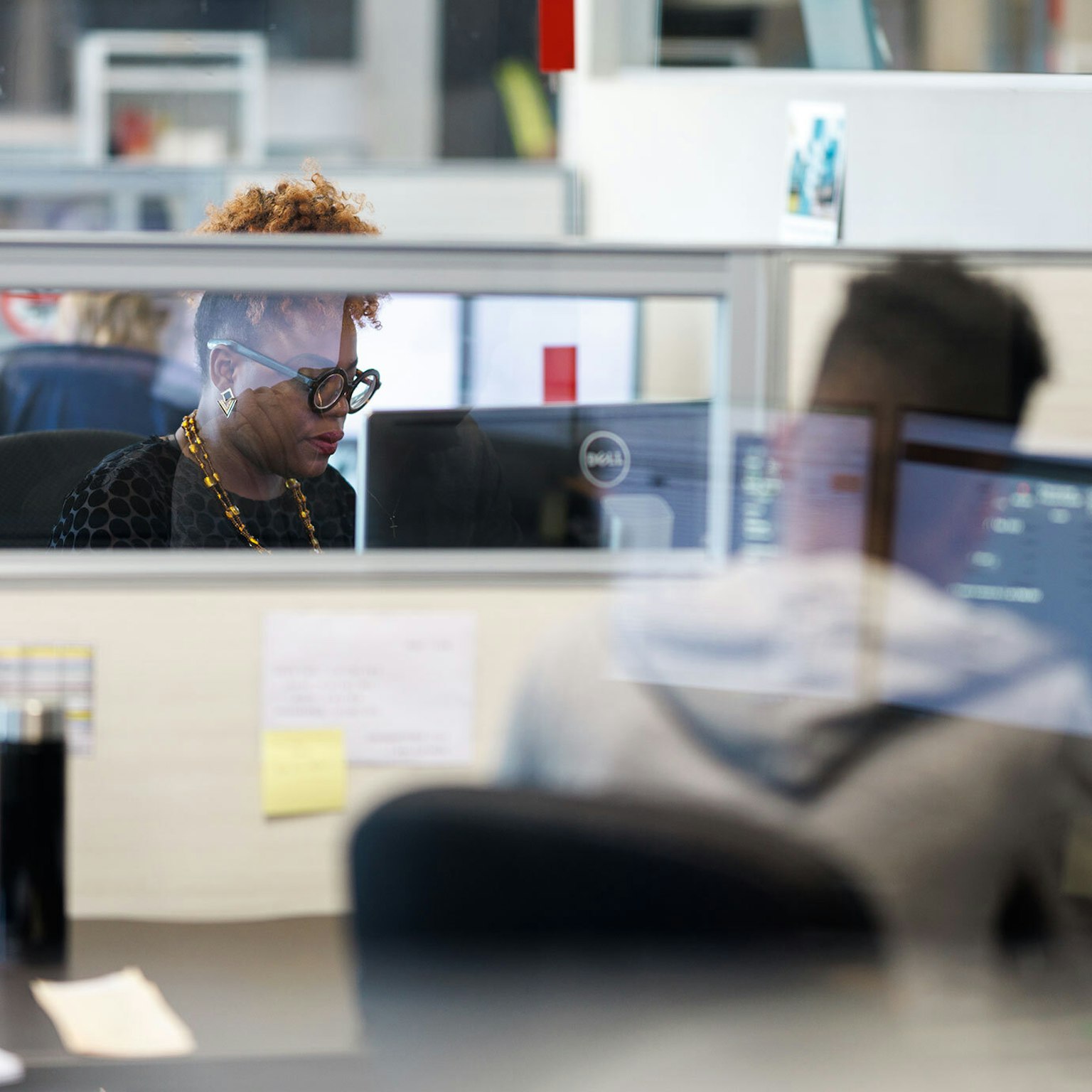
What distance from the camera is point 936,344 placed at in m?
0.91

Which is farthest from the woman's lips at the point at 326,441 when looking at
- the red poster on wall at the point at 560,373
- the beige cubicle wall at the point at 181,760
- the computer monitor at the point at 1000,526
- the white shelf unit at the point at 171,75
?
the white shelf unit at the point at 171,75

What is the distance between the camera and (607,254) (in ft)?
3.01

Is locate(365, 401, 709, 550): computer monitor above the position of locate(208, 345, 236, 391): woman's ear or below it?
below

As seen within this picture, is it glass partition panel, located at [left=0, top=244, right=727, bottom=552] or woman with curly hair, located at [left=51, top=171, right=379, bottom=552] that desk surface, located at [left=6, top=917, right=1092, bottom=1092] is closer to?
glass partition panel, located at [left=0, top=244, right=727, bottom=552]

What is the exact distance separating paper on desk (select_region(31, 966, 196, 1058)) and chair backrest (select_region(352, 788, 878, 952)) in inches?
11.3

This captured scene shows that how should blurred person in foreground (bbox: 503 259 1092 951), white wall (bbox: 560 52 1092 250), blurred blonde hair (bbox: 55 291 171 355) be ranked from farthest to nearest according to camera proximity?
blurred blonde hair (bbox: 55 291 171 355), white wall (bbox: 560 52 1092 250), blurred person in foreground (bbox: 503 259 1092 951)

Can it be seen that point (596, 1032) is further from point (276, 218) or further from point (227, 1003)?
point (276, 218)

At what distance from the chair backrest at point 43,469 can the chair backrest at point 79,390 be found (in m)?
0.38

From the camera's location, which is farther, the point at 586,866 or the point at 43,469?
the point at 43,469

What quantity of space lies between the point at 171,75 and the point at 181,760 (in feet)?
28.7

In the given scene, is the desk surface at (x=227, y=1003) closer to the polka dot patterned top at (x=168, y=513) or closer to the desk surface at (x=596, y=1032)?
the desk surface at (x=596, y=1032)

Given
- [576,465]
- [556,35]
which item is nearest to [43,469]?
[576,465]

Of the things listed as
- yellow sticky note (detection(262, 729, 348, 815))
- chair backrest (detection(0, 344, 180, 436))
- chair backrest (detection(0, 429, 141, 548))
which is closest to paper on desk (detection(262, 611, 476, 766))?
yellow sticky note (detection(262, 729, 348, 815))

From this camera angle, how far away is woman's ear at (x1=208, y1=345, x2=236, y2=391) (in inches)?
50.6
